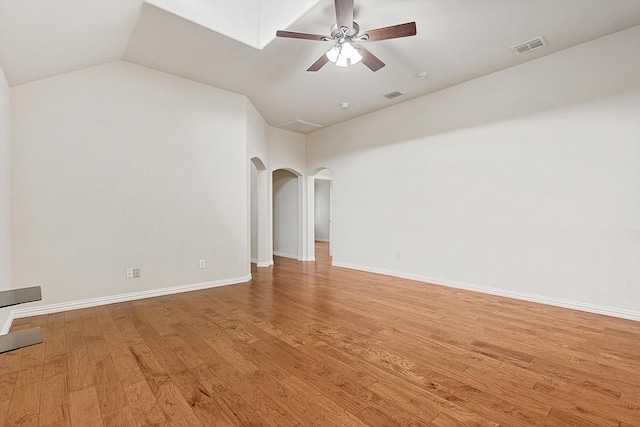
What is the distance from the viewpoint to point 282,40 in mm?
3309

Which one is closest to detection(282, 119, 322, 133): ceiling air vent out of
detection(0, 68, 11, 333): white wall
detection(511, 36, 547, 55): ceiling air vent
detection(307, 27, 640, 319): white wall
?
detection(307, 27, 640, 319): white wall

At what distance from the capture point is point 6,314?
2.89 metres

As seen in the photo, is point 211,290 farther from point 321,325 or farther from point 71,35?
point 71,35

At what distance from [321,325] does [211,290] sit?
2113mm

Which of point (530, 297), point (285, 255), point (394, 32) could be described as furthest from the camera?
point (285, 255)

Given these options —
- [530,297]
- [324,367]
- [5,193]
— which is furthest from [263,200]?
[530,297]

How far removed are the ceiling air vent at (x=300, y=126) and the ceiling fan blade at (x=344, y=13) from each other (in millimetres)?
3493

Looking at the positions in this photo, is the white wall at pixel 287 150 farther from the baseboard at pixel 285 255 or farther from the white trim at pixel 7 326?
the white trim at pixel 7 326

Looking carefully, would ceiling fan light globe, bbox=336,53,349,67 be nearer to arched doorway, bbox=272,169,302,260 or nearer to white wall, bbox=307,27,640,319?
white wall, bbox=307,27,640,319

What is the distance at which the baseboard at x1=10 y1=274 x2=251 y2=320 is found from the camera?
3.24 m

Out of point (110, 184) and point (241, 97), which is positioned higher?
point (241, 97)

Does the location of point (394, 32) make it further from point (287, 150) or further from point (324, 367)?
point (287, 150)

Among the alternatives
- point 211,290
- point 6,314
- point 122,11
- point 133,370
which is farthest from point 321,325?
point 122,11

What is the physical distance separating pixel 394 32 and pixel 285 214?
17.7ft
